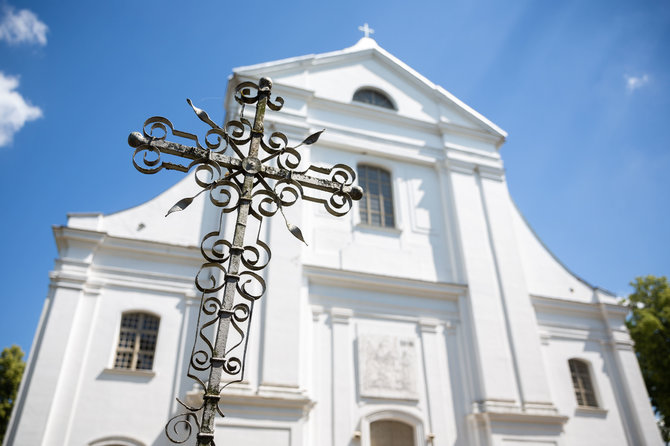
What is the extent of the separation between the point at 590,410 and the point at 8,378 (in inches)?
916

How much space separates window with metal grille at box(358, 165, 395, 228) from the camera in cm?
1330

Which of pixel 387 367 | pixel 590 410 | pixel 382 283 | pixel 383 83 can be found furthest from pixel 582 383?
pixel 383 83

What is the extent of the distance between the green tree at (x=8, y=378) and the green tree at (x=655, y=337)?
944 inches

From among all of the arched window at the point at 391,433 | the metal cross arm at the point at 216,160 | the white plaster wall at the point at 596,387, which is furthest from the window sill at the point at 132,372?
the white plaster wall at the point at 596,387

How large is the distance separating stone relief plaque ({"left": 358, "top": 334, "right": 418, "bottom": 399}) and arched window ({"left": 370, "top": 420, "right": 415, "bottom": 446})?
54cm

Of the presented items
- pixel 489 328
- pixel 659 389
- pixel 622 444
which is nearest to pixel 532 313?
pixel 489 328

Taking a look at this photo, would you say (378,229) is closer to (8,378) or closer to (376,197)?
(376,197)

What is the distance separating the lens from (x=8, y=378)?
23453mm

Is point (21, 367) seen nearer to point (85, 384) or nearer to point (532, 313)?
point (85, 384)

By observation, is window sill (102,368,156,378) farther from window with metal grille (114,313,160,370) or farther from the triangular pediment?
the triangular pediment

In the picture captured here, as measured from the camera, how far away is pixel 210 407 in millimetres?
3316

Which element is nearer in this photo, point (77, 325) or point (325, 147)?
point (77, 325)

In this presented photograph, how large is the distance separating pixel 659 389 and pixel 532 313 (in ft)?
25.2

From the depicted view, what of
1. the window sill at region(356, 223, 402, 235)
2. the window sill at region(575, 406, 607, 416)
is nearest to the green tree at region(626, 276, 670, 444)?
the window sill at region(575, 406, 607, 416)
